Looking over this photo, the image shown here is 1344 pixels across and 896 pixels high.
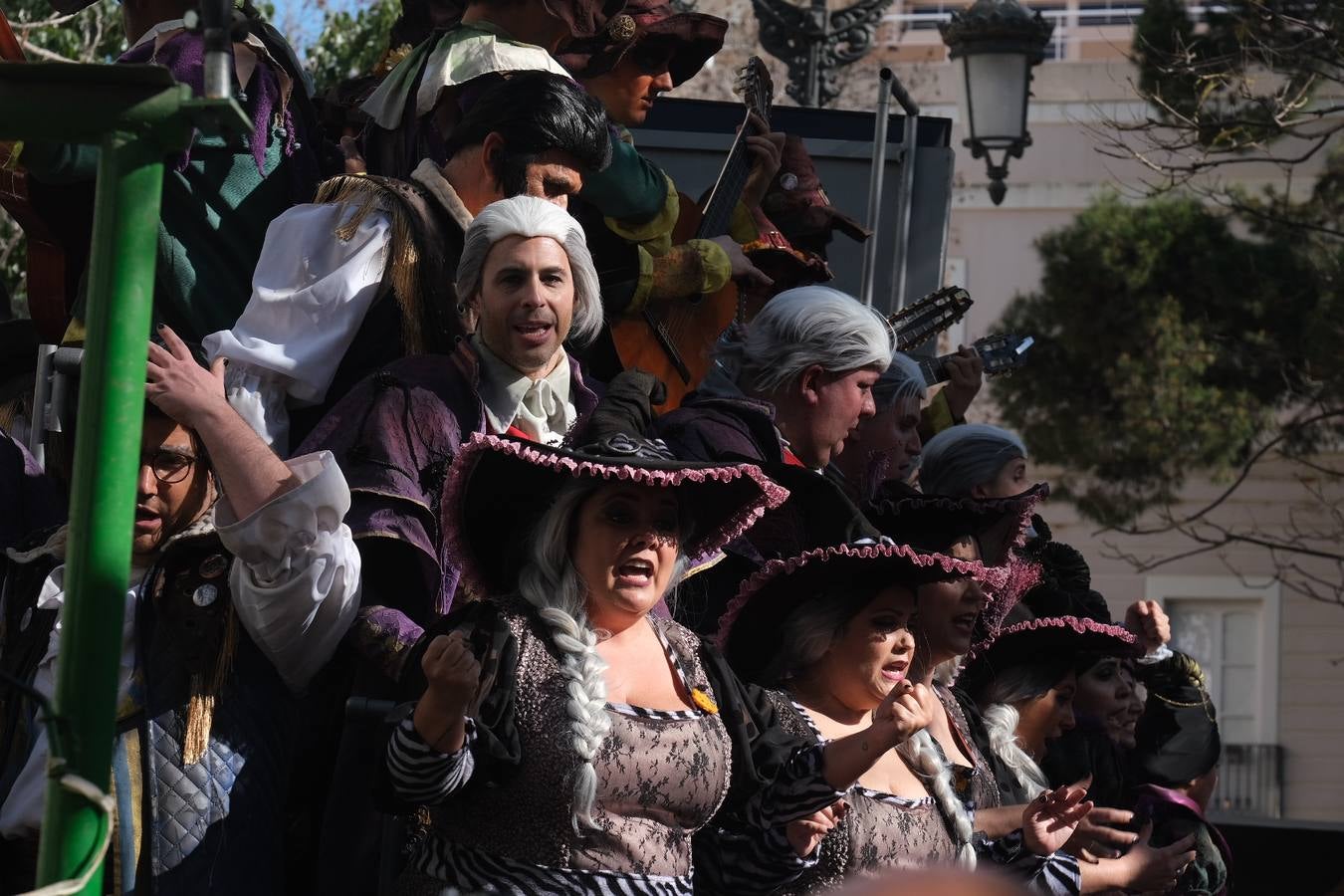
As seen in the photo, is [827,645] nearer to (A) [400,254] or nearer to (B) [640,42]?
(A) [400,254]

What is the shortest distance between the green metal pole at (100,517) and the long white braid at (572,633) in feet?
4.03

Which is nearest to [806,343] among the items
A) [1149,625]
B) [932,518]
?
[932,518]

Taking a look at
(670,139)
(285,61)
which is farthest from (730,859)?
(670,139)

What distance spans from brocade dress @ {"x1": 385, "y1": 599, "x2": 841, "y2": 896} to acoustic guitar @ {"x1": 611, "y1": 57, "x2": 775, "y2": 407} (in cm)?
251

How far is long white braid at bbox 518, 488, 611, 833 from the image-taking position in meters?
4.19

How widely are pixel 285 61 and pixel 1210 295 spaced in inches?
639

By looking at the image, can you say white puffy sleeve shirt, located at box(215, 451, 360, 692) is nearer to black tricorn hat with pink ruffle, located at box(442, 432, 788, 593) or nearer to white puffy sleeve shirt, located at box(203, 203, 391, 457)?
black tricorn hat with pink ruffle, located at box(442, 432, 788, 593)

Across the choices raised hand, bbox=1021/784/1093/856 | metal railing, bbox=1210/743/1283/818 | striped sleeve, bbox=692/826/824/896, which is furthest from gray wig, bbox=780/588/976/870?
metal railing, bbox=1210/743/1283/818

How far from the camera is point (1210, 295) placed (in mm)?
21438

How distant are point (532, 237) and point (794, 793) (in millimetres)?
1479

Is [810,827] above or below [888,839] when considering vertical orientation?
above

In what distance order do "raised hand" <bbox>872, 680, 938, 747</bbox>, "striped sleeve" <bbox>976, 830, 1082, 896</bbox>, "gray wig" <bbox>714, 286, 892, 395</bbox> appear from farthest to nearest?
1. "gray wig" <bbox>714, 286, 892, 395</bbox>
2. "striped sleeve" <bbox>976, 830, 1082, 896</bbox>
3. "raised hand" <bbox>872, 680, 938, 747</bbox>

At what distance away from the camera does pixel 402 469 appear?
4980 millimetres

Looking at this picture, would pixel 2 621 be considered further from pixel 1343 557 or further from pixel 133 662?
pixel 1343 557
